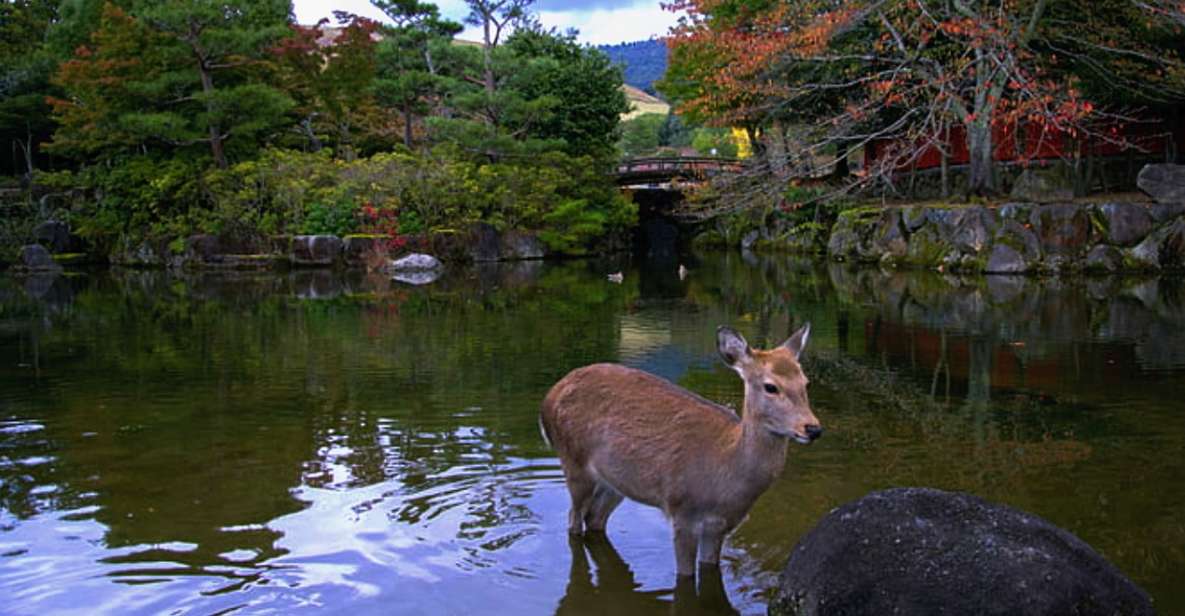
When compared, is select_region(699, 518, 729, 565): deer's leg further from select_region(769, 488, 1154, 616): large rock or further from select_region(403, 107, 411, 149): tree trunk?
select_region(403, 107, 411, 149): tree trunk

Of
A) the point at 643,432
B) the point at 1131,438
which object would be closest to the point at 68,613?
the point at 643,432

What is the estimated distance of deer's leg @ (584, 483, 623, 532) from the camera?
585cm

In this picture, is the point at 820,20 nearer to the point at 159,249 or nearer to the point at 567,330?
the point at 567,330

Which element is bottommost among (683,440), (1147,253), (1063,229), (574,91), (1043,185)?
(683,440)

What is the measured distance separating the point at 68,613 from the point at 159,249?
32.1 m

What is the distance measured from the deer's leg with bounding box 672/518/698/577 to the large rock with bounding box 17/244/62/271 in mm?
32533

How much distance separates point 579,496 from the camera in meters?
5.77

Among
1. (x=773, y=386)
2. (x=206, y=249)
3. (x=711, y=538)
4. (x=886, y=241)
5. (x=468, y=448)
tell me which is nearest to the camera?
(x=773, y=386)

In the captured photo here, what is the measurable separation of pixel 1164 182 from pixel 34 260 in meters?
32.7

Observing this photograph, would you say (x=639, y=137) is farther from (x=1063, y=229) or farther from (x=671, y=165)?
(x=1063, y=229)

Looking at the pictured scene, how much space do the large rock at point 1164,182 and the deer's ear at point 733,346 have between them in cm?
2183

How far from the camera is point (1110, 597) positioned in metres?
4.02

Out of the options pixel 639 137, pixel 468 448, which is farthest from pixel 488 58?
pixel 639 137

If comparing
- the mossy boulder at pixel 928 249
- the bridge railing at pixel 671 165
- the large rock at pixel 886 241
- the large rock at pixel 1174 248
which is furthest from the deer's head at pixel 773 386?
the bridge railing at pixel 671 165
